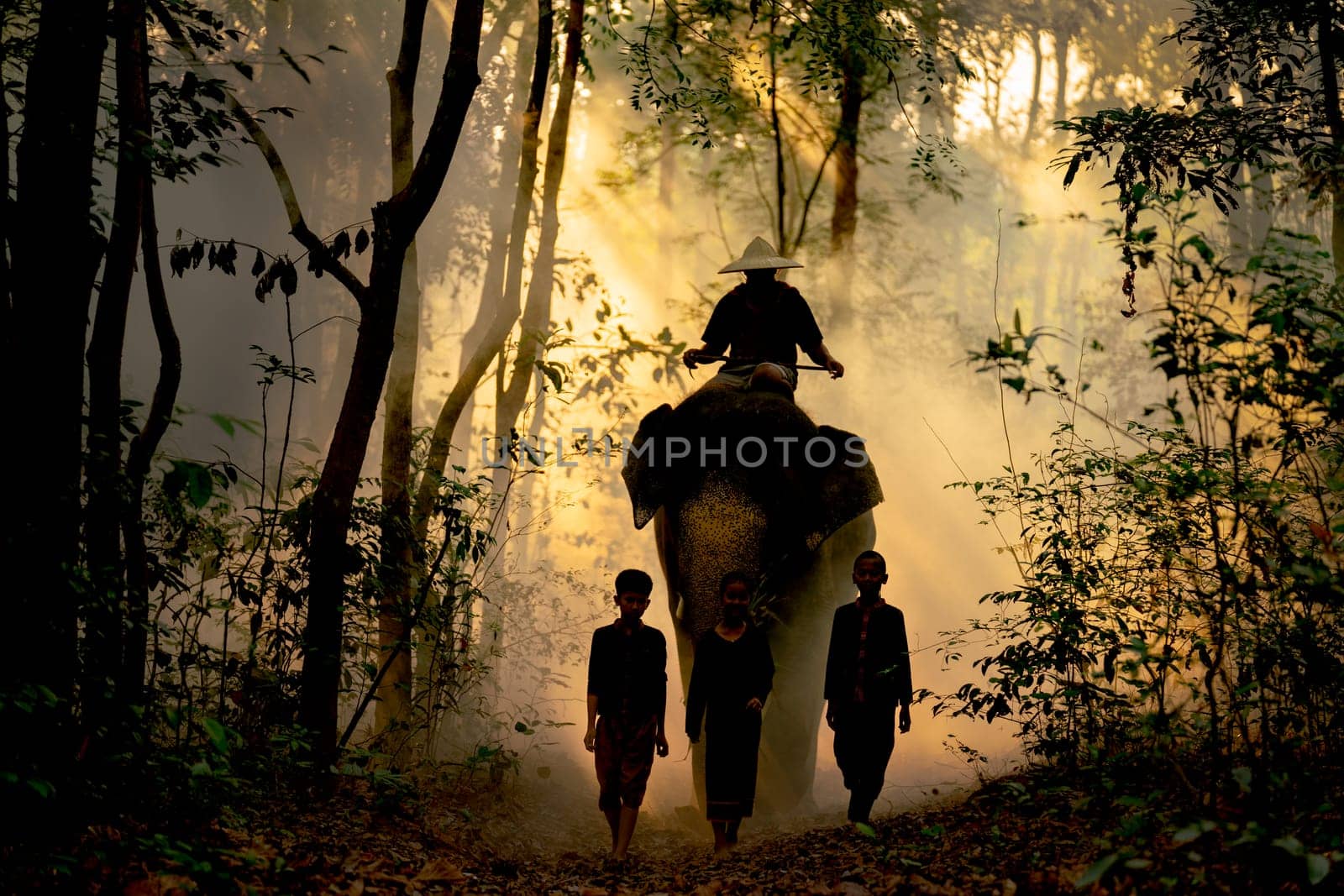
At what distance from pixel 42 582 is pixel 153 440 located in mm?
1804

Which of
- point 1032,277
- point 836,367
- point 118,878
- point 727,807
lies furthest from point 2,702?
point 1032,277

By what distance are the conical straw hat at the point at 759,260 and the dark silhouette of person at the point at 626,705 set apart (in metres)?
2.73

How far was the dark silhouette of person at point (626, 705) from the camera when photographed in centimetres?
654

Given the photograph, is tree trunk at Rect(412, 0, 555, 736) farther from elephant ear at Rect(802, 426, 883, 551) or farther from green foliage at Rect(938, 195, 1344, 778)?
green foliage at Rect(938, 195, 1344, 778)

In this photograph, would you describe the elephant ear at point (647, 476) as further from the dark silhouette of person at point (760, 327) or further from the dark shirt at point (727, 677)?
the dark shirt at point (727, 677)

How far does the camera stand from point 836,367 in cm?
825

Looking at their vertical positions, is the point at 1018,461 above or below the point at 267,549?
above

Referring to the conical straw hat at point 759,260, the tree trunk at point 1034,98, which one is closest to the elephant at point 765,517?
the conical straw hat at point 759,260

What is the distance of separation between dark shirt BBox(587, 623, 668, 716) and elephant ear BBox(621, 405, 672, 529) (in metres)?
1.03

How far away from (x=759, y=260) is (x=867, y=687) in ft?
10.7

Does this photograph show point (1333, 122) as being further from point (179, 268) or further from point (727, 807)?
point (179, 268)

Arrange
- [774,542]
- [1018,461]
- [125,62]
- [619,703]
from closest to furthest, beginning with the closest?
[125,62], [619,703], [774,542], [1018,461]

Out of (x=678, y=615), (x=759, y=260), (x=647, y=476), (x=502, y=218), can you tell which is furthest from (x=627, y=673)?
(x=502, y=218)

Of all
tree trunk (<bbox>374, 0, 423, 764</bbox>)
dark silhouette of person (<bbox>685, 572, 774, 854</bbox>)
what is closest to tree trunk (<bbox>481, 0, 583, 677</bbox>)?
tree trunk (<bbox>374, 0, 423, 764</bbox>)
